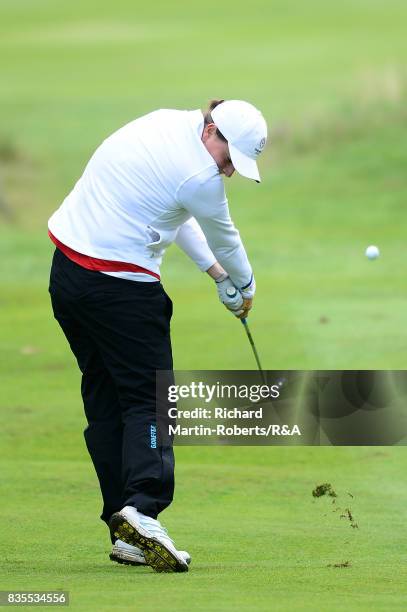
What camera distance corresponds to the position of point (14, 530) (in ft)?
20.9

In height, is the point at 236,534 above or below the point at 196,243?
below

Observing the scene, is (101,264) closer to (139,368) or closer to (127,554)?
(139,368)

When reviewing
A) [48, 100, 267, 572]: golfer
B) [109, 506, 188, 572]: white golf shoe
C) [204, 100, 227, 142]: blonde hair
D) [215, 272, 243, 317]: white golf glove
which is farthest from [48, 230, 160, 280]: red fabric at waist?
[109, 506, 188, 572]: white golf shoe

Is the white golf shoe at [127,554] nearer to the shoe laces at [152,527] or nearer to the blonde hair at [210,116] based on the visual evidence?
the shoe laces at [152,527]

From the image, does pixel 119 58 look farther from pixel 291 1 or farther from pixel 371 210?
pixel 371 210

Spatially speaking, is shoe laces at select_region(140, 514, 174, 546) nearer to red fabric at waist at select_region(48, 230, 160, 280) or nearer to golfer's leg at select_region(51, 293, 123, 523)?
golfer's leg at select_region(51, 293, 123, 523)

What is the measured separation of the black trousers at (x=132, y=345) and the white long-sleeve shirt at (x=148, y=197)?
0.09m

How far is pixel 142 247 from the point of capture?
5.55 m

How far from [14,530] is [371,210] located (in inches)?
609

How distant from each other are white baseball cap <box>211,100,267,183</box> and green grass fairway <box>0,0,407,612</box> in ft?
4.79

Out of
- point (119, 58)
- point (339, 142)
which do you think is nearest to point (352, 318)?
point (339, 142)

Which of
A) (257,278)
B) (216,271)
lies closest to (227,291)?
(216,271)

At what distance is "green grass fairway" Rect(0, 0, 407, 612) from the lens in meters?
5.62

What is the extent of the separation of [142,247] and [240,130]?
1.81 ft
